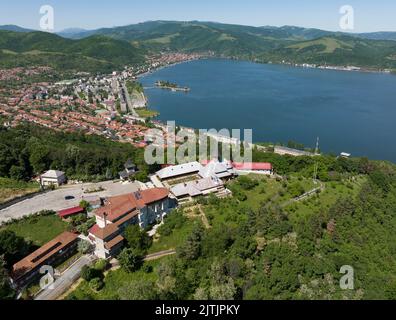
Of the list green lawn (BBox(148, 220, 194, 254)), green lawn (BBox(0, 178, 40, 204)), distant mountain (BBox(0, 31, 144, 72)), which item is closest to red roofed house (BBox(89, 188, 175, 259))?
green lawn (BBox(148, 220, 194, 254))

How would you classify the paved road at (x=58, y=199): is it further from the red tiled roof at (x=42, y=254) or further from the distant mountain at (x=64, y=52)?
the distant mountain at (x=64, y=52)

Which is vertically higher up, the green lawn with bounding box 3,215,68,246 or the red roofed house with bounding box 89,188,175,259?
the red roofed house with bounding box 89,188,175,259

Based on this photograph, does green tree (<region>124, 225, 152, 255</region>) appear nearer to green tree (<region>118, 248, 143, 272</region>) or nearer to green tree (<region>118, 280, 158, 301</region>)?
green tree (<region>118, 248, 143, 272</region>)

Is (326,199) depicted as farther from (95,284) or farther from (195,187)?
(95,284)

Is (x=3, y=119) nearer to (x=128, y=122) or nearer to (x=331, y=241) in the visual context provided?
(x=128, y=122)

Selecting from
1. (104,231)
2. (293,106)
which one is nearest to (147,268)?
(104,231)
